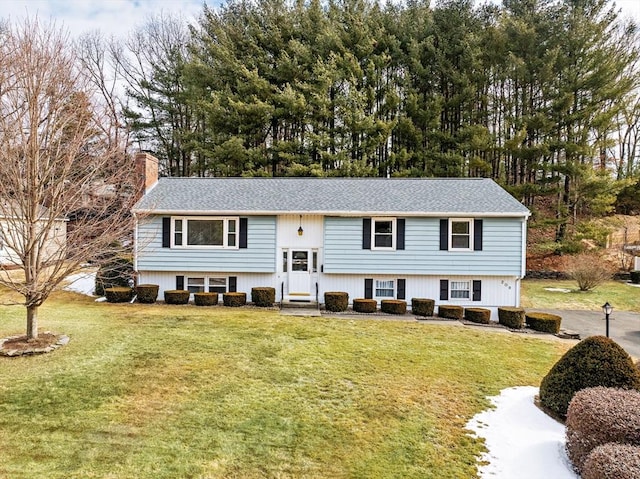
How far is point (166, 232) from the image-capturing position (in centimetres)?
1512

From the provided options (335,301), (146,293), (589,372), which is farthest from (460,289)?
(146,293)

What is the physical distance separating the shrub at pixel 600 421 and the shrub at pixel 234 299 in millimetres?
A: 11319

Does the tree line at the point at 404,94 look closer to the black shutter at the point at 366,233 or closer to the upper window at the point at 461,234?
the black shutter at the point at 366,233

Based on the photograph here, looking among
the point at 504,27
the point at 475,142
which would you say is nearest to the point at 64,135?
the point at 475,142

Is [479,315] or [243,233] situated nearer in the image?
[479,315]

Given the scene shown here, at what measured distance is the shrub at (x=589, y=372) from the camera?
569 cm

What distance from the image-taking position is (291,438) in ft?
17.1

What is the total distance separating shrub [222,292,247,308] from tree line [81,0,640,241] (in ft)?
40.9

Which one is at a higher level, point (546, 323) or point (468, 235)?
point (468, 235)

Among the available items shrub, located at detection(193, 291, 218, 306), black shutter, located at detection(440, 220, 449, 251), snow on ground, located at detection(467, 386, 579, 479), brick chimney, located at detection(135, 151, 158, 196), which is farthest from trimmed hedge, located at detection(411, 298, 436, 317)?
brick chimney, located at detection(135, 151, 158, 196)

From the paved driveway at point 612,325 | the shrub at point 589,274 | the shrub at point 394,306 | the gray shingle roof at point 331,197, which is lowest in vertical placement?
the paved driveway at point 612,325

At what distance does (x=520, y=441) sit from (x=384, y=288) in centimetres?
987

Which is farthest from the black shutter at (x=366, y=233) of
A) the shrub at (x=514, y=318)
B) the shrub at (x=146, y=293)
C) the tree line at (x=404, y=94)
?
the tree line at (x=404, y=94)

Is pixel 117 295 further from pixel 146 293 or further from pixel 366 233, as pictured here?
→ pixel 366 233
